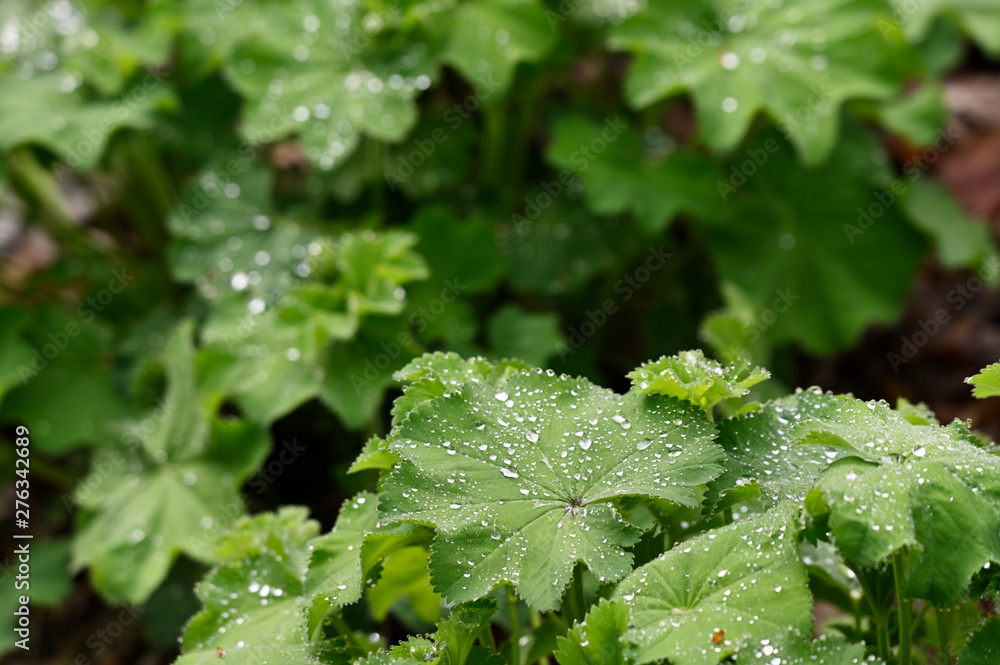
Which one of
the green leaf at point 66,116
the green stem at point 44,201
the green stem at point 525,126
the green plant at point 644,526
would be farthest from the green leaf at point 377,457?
the green stem at point 44,201

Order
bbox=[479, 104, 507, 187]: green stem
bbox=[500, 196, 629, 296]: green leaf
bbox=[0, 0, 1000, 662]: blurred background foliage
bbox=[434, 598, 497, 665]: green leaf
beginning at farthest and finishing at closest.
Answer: bbox=[479, 104, 507, 187]: green stem
bbox=[500, 196, 629, 296]: green leaf
bbox=[0, 0, 1000, 662]: blurred background foliage
bbox=[434, 598, 497, 665]: green leaf

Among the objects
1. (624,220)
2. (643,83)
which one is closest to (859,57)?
(643,83)

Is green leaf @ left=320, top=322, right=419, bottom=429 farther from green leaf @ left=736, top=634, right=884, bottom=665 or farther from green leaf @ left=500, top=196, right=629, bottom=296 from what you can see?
green leaf @ left=736, top=634, right=884, bottom=665

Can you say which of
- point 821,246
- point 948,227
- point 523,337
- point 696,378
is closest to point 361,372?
point 523,337

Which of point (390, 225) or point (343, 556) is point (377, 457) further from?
point (390, 225)

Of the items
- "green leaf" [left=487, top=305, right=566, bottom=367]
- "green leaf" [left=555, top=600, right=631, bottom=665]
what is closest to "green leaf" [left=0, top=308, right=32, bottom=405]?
"green leaf" [left=487, top=305, right=566, bottom=367]

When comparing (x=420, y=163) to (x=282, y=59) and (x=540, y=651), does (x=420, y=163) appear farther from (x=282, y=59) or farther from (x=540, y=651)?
(x=540, y=651)
